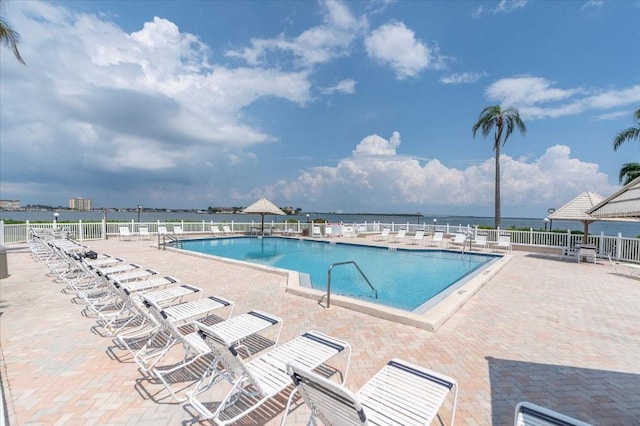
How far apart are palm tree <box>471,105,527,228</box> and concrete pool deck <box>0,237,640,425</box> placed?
45.0ft

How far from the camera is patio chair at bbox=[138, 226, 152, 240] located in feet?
54.7

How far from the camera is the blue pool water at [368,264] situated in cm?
788

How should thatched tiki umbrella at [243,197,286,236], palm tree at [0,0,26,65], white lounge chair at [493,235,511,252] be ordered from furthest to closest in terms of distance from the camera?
thatched tiki umbrella at [243,197,286,236], white lounge chair at [493,235,511,252], palm tree at [0,0,26,65]

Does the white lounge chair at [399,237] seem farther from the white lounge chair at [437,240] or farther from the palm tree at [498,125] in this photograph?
the palm tree at [498,125]

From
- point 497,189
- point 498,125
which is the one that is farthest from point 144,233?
point 498,125

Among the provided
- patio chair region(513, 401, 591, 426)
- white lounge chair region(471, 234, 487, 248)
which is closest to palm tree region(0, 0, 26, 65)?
patio chair region(513, 401, 591, 426)

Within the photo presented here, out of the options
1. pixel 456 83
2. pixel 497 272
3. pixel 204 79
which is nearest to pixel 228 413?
pixel 497 272

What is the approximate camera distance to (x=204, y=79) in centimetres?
1792

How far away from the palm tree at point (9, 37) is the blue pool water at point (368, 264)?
9.41 m

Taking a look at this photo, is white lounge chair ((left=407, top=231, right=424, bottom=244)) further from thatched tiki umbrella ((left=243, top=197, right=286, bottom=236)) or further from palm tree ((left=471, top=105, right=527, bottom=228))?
thatched tiki umbrella ((left=243, top=197, right=286, bottom=236))

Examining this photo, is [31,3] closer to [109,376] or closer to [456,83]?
[109,376]

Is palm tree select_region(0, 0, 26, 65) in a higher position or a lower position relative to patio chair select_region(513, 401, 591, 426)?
higher

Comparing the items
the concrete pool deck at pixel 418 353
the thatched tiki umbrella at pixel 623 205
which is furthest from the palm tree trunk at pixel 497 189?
the thatched tiki umbrella at pixel 623 205

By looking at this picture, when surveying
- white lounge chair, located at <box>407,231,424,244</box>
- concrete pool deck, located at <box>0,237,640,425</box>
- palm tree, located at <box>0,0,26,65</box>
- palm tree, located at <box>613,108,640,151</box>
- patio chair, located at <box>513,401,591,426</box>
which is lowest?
concrete pool deck, located at <box>0,237,640,425</box>
